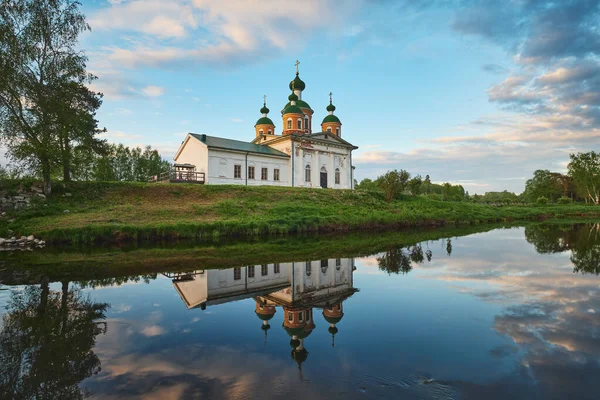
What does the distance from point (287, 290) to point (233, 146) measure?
2674 centimetres

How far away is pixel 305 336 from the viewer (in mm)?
4566

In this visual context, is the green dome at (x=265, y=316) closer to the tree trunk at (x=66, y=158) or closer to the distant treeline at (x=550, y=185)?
the tree trunk at (x=66, y=158)

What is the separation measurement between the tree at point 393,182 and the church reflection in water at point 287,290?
76.0 feet

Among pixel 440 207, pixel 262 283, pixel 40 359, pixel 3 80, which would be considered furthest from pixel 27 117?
pixel 440 207

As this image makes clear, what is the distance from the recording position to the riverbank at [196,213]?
52.3ft

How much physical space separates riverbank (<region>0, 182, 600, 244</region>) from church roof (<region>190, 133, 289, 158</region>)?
19.6 ft

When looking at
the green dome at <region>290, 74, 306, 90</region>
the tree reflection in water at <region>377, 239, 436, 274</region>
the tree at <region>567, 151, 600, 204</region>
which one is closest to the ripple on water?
the tree reflection in water at <region>377, 239, 436, 274</region>

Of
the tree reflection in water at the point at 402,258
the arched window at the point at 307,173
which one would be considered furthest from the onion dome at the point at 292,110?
the tree reflection in water at the point at 402,258

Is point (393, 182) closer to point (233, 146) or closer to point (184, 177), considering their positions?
point (233, 146)

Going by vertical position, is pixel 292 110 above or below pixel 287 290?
above

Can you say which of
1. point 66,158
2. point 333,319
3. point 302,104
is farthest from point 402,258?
point 302,104

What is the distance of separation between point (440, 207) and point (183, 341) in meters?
32.4

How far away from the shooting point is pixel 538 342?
4.19 metres

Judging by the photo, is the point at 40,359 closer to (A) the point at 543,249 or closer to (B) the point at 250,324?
(B) the point at 250,324
